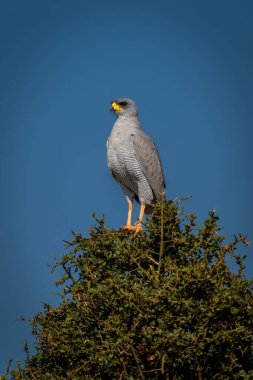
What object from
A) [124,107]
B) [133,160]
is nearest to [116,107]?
[124,107]

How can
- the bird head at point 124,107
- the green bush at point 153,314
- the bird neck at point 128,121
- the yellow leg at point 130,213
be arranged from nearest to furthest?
the green bush at point 153,314 → the yellow leg at point 130,213 → the bird neck at point 128,121 → the bird head at point 124,107

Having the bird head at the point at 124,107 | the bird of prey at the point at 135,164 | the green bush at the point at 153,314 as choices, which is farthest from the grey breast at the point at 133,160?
the green bush at the point at 153,314

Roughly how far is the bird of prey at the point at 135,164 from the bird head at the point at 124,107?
17cm

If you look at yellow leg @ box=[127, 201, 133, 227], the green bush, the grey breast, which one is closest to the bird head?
the grey breast

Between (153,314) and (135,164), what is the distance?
18.3 feet

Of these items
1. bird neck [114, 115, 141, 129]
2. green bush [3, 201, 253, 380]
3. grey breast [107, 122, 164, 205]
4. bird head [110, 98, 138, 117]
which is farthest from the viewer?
bird head [110, 98, 138, 117]

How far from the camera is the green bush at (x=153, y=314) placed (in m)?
5.29

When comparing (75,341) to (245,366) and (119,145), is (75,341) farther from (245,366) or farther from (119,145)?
(119,145)

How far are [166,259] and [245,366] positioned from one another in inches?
49.9

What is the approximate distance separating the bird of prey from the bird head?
17 cm

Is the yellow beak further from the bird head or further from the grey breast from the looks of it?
the grey breast

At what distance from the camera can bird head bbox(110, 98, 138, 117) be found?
1136 cm

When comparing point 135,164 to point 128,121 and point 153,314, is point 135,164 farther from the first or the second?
point 153,314

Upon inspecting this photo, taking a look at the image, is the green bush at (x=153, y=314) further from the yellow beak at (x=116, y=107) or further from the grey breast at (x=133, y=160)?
the yellow beak at (x=116, y=107)
